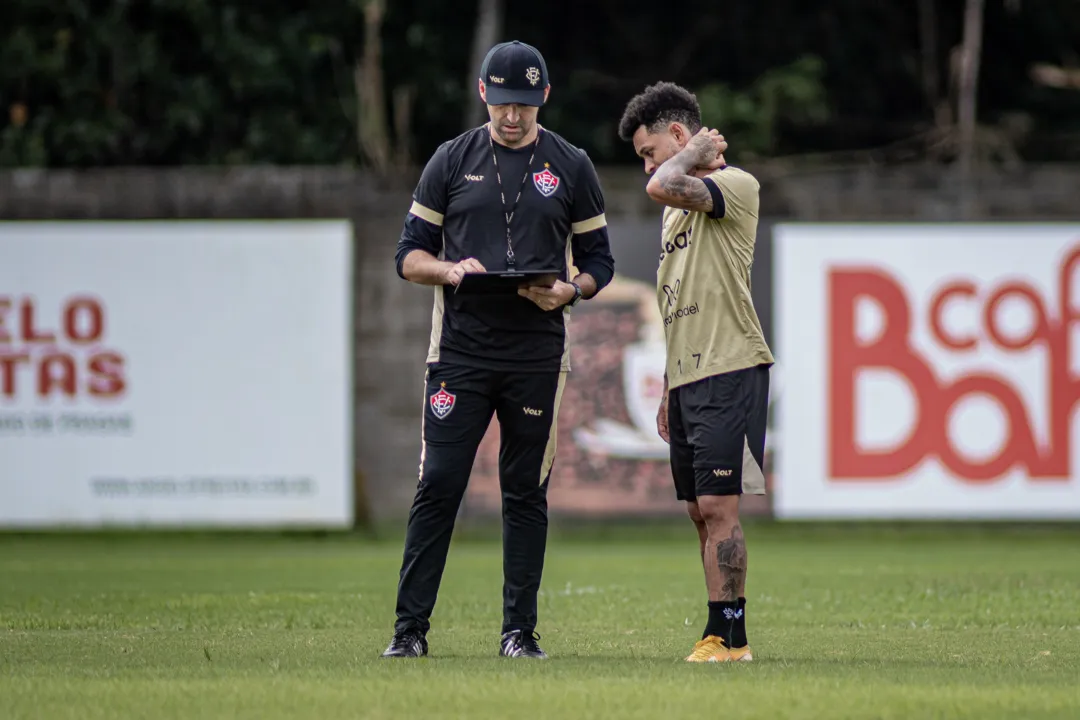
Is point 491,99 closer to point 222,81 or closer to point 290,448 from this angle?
point 290,448

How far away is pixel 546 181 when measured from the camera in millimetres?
7559

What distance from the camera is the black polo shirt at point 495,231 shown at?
751cm

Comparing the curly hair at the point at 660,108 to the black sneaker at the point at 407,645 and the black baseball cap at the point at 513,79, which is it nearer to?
the black baseball cap at the point at 513,79

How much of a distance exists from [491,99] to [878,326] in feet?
33.2

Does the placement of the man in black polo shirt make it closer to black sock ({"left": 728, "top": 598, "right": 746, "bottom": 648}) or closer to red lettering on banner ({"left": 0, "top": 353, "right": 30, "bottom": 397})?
black sock ({"left": 728, "top": 598, "right": 746, "bottom": 648})

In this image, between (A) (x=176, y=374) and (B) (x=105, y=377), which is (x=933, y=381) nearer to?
(A) (x=176, y=374)

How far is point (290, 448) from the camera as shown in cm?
1720

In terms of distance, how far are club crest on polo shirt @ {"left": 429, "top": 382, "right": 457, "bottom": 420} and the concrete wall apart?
1033 cm

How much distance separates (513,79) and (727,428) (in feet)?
5.06

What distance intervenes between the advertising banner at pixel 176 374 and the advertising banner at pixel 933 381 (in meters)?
4.02

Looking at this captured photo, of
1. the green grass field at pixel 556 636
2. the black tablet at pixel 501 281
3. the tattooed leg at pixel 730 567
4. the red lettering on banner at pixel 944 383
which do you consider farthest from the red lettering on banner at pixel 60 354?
the tattooed leg at pixel 730 567

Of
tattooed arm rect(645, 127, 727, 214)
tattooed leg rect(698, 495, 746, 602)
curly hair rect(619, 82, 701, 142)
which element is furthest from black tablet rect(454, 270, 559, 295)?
tattooed leg rect(698, 495, 746, 602)

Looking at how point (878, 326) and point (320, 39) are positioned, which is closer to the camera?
point (878, 326)

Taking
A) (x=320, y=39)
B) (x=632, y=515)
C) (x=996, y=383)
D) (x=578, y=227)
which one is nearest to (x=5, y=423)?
(x=632, y=515)
